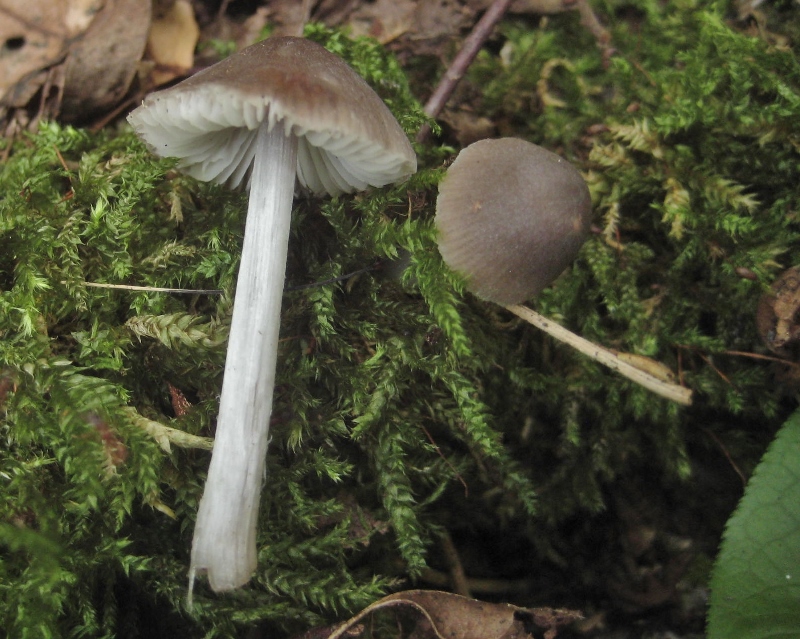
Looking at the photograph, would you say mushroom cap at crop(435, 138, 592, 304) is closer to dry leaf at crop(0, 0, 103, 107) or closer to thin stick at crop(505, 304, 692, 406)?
thin stick at crop(505, 304, 692, 406)

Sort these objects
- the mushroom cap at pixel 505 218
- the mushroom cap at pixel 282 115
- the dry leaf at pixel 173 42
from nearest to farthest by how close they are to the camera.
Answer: the mushroom cap at pixel 282 115, the mushroom cap at pixel 505 218, the dry leaf at pixel 173 42

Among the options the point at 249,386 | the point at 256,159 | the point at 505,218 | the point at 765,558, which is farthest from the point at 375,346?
the point at 765,558

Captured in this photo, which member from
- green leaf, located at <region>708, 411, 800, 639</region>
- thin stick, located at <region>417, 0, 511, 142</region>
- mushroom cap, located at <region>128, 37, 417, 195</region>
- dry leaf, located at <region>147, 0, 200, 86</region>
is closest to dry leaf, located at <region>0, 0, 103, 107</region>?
dry leaf, located at <region>147, 0, 200, 86</region>

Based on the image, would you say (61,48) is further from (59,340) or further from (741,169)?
(741,169)

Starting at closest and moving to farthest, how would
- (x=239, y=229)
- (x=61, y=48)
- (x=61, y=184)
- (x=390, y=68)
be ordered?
(x=239, y=229) < (x=61, y=184) < (x=390, y=68) < (x=61, y=48)

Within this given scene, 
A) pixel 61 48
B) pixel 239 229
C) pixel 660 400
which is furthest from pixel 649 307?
pixel 61 48

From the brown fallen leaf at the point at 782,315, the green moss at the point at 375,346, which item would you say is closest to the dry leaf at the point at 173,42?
the green moss at the point at 375,346

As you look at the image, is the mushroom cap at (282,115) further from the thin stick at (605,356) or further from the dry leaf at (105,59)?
the dry leaf at (105,59)
